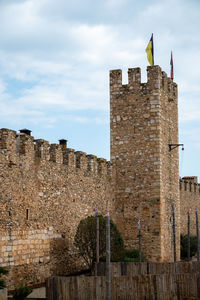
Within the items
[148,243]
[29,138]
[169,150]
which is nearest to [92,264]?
[148,243]

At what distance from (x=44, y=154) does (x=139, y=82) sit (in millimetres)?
6326

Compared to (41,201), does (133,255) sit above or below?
below

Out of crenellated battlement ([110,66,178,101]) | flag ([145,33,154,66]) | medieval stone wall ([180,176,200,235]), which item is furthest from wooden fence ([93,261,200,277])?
medieval stone wall ([180,176,200,235])

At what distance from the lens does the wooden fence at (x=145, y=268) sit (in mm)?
14164

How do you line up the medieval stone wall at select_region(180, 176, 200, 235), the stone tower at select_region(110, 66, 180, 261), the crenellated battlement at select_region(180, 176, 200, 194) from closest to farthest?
the stone tower at select_region(110, 66, 180, 261) < the medieval stone wall at select_region(180, 176, 200, 235) < the crenellated battlement at select_region(180, 176, 200, 194)

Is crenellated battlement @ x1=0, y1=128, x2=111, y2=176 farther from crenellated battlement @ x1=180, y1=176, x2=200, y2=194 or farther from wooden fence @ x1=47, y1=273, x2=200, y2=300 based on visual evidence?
crenellated battlement @ x1=180, y1=176, x2=200, y2=194

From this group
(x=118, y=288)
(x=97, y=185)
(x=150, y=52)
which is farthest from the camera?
(x=150, y=52)

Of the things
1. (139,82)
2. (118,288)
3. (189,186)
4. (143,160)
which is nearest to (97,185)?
(143,160)

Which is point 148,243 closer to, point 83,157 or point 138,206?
point 138,206

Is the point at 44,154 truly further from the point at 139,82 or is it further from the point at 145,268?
the point at 139,82

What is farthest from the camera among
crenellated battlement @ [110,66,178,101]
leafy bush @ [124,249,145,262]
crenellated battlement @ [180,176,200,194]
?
crenellated battlement @ [180,176,200,194]

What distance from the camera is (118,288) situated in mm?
10977

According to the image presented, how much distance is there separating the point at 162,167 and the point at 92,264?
505 cm

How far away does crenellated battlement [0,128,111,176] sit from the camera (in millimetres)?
14133
